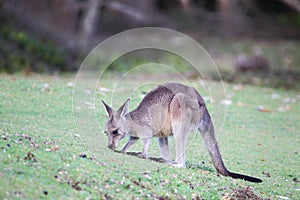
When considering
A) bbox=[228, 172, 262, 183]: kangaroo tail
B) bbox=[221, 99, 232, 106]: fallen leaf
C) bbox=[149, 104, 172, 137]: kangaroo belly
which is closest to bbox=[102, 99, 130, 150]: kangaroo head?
bbox=[149, 104, 172, 137]: kangaroo belly

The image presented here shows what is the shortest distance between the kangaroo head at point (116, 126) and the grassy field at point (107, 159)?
0.10 metres

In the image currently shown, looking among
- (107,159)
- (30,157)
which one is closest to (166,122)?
(107,159)

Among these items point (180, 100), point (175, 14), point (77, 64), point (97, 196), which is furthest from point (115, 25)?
point (97, 196)

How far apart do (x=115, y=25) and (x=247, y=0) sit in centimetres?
498

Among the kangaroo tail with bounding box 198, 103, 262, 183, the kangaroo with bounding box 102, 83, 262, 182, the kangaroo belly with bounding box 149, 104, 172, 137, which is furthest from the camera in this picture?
the kangaroo tail with bounding box 198, 103, 262, 183

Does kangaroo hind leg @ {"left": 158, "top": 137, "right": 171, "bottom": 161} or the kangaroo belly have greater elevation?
the kangaroo belly

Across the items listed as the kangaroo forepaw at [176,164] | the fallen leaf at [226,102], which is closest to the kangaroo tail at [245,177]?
the kangaroo forepaw at [176,164]

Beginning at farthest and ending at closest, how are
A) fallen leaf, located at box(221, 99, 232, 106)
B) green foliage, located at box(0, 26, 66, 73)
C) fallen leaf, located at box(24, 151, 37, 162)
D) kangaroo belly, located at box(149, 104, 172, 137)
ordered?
green foliage, located at box(0, 26, 66, 73)
fallen leaf, located at box(221, 99, 232, 106)
kangaroo belly, located at box(149, 104, 172, 137)
fallen leaf, located at box(24, 151, 37, 162)

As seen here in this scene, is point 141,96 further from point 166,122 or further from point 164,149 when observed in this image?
point 166,122

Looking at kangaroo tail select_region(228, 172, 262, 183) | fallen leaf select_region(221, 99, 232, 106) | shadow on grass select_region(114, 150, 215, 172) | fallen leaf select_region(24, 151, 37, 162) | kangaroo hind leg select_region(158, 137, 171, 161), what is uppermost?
fallen leaf select_region(221, 99, 232, 106)

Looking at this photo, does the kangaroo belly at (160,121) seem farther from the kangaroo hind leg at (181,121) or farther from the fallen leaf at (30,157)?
the fallen leaf at (30,157)

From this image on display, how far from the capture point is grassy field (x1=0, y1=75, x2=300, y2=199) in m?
4.98

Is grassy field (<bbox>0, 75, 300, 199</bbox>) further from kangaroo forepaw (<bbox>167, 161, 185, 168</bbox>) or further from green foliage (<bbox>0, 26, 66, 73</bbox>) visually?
green foliage (<bbox>0, 26, 66, 73</bbox>)

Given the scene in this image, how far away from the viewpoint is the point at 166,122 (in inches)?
242
